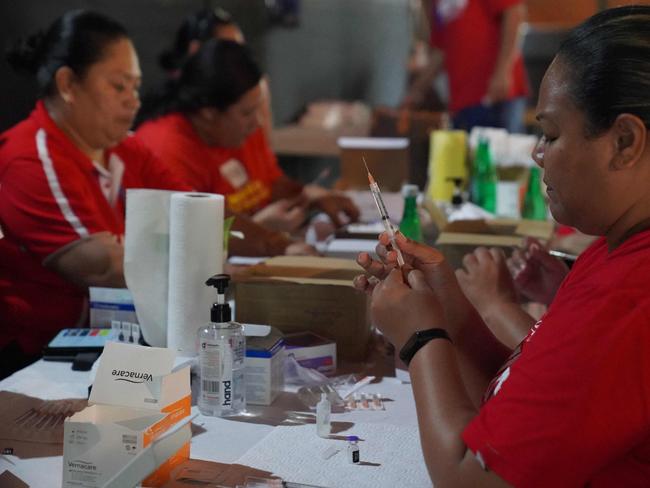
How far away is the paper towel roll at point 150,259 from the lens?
177cm

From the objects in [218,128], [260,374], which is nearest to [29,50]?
[218,128]

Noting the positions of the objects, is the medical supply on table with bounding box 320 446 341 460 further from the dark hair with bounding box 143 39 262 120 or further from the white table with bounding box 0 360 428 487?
the dark hair with bounding box 143 39 262 120

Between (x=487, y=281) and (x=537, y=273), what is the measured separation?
0.73 ft

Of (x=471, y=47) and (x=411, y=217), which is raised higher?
(x=471, y=47)

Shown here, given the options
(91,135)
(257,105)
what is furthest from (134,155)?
(257,105)

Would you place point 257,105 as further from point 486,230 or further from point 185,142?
point 486,230

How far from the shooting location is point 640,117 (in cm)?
103

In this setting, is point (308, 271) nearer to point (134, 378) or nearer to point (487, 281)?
point (487, 281)

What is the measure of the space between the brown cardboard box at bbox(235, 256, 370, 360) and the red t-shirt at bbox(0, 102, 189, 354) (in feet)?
2.00

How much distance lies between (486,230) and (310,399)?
3.40 ft

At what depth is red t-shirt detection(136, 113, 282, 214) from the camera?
3359mm

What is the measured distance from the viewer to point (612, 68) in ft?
3.45

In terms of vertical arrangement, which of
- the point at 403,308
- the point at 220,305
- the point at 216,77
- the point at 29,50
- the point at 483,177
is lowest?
the point at 483,177

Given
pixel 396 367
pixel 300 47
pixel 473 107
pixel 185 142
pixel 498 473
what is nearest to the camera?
pixel 498 473
